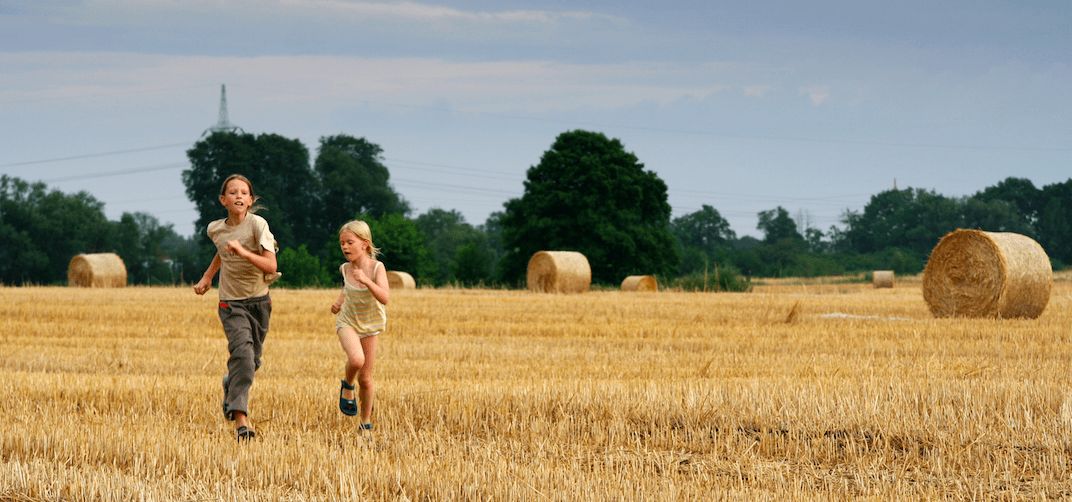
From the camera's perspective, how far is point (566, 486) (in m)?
6.08

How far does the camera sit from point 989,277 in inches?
798

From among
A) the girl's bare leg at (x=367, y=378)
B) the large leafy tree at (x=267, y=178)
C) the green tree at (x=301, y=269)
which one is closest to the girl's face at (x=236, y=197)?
the girl's bare leg at (x=367, y=378)

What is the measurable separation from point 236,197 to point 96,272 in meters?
33.5

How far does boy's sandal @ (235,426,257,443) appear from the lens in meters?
7.60

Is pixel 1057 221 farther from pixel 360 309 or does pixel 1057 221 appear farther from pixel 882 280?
pixel 360 309

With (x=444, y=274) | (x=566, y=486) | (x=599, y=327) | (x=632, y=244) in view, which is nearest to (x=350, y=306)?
(x=566, y=486)

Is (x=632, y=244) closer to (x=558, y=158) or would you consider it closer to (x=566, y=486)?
(x=558, y=158)

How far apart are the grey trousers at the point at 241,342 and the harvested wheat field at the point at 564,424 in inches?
12.0

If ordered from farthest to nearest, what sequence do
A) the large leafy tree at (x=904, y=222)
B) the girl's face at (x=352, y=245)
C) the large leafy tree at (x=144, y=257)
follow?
the large leafy tree at (x=904, y=222), the large leafy tree at (x=144, y=257), the girl's face at (x=352, y=245)

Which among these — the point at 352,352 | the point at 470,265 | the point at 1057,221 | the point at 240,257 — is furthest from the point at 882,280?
the point at 1057,221

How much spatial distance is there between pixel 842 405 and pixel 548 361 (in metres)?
5.53

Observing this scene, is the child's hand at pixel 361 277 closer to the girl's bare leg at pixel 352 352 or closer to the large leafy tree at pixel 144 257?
the girl's bare leg at pixel 352 352

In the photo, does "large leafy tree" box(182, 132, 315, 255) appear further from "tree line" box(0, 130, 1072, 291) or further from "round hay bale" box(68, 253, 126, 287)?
"round hay bale" box(68, 253, 126, 287)

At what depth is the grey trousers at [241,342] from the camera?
7.75 meters
